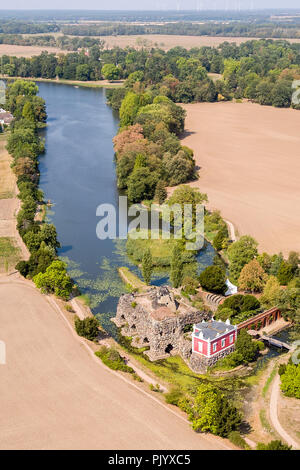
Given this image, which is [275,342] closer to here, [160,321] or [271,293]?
[271,293]

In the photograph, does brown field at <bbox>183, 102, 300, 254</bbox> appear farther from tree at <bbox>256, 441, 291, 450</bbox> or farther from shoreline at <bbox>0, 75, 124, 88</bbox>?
shoreline at <bbox>0, 75, 124, 88</bbox>

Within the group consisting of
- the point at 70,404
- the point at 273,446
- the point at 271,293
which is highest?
the point at 271,293

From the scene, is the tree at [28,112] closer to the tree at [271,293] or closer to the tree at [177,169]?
the tree at [177,169]

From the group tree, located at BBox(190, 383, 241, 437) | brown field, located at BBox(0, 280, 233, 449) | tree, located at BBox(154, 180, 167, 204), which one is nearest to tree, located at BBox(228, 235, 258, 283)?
brown field, located at BBox(0, 280, 233, 449)

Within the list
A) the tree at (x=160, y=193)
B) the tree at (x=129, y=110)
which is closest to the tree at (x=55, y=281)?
the tree at (x=160, y=193)

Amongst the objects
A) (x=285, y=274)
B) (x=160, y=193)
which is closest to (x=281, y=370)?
(x=285, y=274)

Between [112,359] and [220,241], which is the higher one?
[220,241]

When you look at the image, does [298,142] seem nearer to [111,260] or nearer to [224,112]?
[224,112]
